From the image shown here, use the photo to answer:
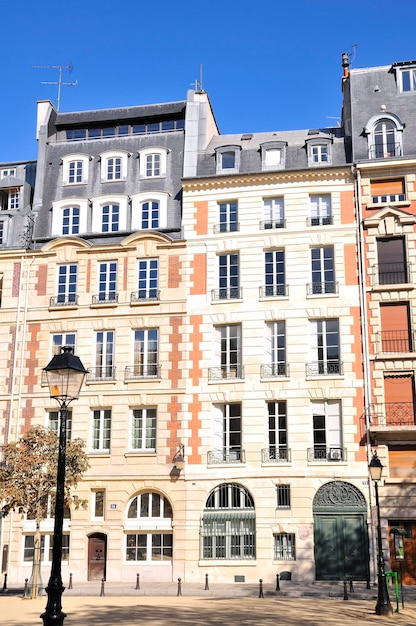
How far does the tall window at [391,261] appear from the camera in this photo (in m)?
30.7

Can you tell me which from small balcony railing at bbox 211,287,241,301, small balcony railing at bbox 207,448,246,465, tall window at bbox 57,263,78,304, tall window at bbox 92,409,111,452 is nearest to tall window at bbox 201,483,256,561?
small balcony railing at bbox 207,448,246,465

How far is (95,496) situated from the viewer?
3081cm

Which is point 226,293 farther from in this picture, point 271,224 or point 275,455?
point 275,455

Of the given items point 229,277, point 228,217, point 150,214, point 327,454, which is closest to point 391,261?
point 229,277

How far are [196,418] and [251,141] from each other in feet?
43.1

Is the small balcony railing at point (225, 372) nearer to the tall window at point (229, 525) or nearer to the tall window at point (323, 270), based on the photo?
the tall window at point (229, 525)

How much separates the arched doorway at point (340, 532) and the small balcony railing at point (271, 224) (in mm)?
10604

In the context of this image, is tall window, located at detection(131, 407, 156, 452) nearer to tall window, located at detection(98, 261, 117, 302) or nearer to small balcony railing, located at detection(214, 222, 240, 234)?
tall window, located at detection(98, 261, 117, 302)

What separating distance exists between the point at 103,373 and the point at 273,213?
9705 millimetres

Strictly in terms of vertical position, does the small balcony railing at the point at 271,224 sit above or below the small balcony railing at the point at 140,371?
above

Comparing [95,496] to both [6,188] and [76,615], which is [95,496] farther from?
[6,188]

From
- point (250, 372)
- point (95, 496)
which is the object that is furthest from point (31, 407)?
point (250, 372)

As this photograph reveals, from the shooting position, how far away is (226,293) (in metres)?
31.9

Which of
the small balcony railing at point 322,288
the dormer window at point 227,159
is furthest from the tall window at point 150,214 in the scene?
the small balcony railing at point 322,288
